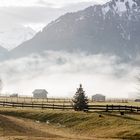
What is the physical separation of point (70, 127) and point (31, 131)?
8.34m

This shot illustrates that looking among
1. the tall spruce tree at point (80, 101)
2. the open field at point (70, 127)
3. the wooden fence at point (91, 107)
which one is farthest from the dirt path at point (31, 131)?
the wooden fence at point (91, 107)

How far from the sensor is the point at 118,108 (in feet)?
312

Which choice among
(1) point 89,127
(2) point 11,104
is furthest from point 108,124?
(2) point 11,104

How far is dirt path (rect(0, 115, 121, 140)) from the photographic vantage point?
59.3 m

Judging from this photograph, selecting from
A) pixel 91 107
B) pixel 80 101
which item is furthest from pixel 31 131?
pixel 91 107

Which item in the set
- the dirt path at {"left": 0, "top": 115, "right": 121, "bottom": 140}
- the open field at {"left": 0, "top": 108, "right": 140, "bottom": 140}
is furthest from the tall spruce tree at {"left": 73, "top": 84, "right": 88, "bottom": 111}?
the dirt path at {"left": 0, "top": 115, "right": 121, "bottom": 140}

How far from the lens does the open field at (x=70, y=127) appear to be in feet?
203

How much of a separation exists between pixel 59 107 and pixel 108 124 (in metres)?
31.6

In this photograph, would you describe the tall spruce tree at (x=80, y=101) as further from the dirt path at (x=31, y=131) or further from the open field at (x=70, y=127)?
the dirt path at (x=31, y=131)

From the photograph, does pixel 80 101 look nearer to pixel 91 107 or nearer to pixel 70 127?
pixel 91 107

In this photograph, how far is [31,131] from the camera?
66750 millimetres

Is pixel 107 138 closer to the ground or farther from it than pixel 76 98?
closer to the ground

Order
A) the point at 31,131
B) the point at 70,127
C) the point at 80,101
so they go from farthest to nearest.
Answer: the point at 80,101, the point at 70,127, the point at 31,131

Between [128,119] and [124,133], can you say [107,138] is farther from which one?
[128,119]
